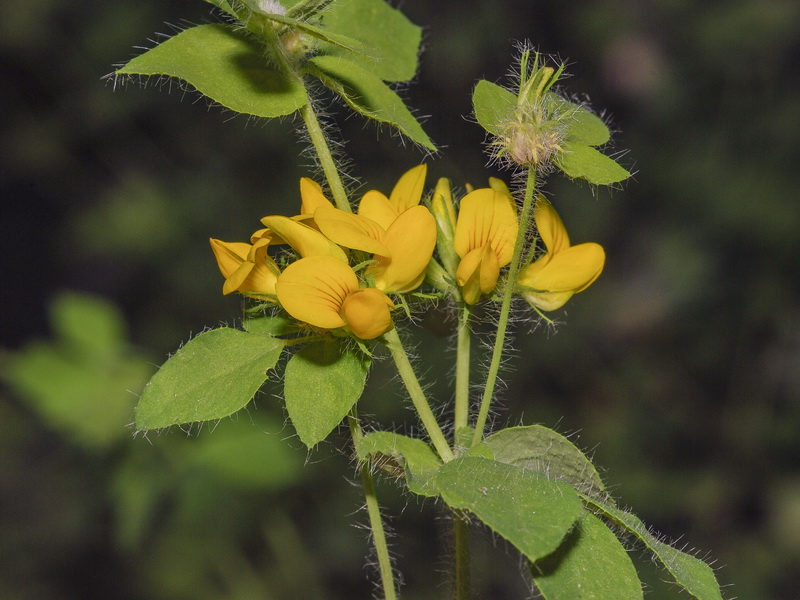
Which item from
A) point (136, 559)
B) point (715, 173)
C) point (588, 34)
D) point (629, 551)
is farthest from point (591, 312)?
point (629, 551)

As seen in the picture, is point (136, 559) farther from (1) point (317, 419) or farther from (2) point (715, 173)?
(1) point (317, 419)

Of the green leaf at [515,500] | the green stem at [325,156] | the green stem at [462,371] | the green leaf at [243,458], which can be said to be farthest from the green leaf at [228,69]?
the green leaf at [243,458]

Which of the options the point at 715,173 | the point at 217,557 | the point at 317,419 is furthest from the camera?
the point at 715,173

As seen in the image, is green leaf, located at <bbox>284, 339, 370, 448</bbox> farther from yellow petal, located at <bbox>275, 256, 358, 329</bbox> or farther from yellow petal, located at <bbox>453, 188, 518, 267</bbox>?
yellow petal, located at <bbox>453, 188, 518, 267</bbox>

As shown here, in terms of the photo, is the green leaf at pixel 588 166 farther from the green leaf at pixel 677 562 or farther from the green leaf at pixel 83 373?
the green leaf at pixel 83 373

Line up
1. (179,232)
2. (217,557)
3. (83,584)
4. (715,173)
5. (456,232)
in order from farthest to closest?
(83,584)
(179,232)
(715,173)
(217,557)
(456,232)

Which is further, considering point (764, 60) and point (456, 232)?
point (764, 60)

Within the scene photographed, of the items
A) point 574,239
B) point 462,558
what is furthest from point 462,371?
point 574,239

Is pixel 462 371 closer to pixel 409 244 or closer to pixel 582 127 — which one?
pixel 409 244
